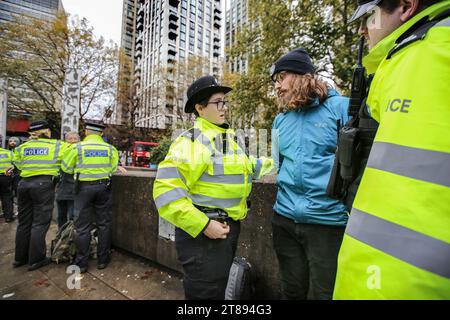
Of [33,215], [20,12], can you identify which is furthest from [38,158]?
[20,12]

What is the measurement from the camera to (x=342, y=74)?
5484 mm

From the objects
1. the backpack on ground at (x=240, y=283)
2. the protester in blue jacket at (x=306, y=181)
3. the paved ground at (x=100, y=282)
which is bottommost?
the paved ground at (x=100, y=282)

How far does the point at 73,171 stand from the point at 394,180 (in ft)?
13.8

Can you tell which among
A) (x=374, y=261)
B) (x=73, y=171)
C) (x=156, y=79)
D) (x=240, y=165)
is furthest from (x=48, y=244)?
(x=156, y=79)

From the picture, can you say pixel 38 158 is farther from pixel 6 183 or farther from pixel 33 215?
pixel 6 183

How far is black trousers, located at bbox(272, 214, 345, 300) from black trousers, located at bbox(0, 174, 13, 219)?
8033mm

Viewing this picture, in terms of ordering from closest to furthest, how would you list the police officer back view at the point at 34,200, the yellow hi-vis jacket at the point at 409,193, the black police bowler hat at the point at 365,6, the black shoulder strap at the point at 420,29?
the yellow hi-vis jacket at the point at 409,193, the black shoulder strap at the point at 420,29, the black police bowler hat at the point at 365,6, the police officer back view at the point at 34,200

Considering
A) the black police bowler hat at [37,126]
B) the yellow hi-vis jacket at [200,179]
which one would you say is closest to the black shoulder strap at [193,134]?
the yellow hi-vis jacket at [200,179]

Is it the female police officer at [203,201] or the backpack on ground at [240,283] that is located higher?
the female police officer at [203,201]

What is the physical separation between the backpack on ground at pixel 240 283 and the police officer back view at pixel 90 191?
99.3 inches

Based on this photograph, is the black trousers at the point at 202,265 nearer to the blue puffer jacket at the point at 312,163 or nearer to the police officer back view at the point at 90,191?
the blue puffer jacket at the point at 312,163

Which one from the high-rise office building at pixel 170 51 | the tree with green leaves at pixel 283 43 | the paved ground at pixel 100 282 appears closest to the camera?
the paved ground at pixel 100 282

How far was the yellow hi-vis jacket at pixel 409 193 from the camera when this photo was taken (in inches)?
20.0
